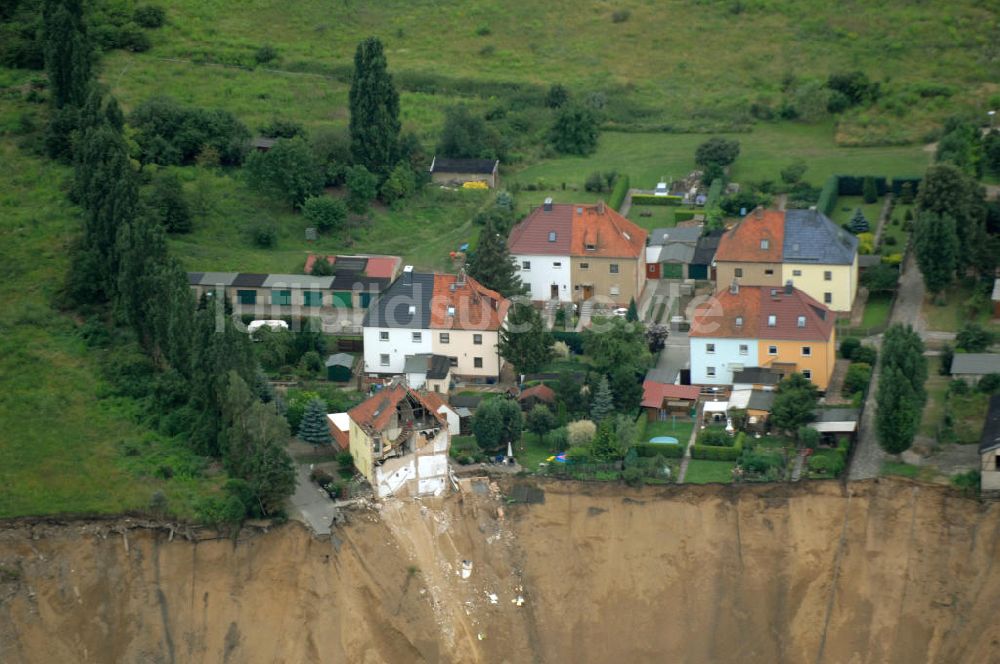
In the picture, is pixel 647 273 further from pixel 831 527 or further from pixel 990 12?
pixel 990 12

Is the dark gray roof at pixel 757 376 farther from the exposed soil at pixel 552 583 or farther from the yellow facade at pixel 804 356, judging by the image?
the exposed soil at pixel 552 583

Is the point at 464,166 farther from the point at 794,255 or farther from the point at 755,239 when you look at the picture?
the point at 794,255

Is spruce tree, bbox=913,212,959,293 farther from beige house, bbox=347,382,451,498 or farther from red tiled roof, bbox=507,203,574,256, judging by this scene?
beige house, bbox=347,382,451,498

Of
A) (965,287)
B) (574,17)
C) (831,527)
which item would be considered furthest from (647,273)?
(574,17)

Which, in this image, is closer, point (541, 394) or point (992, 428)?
point (992, 428)

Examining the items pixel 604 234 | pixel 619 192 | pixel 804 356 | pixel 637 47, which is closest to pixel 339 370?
pixel 604 234

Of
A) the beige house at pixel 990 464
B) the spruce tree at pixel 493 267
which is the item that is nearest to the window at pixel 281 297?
the spruce tree at pixel 493 267
